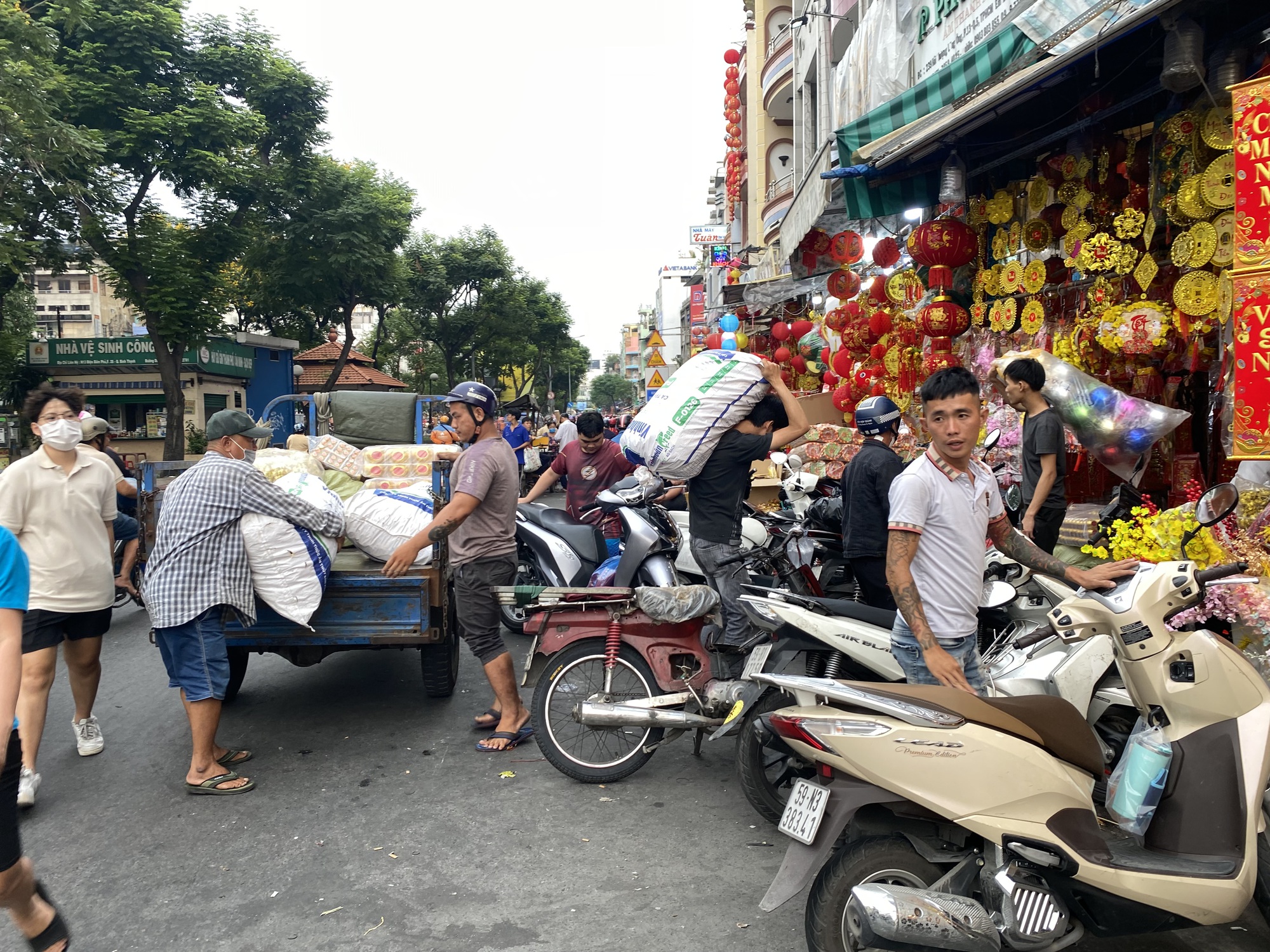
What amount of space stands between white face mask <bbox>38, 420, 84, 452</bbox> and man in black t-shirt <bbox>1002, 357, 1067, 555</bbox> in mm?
5035

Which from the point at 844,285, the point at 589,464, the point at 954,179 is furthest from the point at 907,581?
the point at 844,285

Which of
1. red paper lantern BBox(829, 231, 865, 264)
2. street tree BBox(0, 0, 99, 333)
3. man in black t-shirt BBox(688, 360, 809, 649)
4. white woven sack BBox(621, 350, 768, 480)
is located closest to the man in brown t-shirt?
white woven sack BBox(621, 350, 768, 480)

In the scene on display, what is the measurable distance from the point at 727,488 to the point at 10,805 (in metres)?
3.15

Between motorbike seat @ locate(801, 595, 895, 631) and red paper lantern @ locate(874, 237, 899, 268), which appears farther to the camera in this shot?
red paper lantern @ locate(874, 237, 899, 268)

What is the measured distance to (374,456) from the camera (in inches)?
253

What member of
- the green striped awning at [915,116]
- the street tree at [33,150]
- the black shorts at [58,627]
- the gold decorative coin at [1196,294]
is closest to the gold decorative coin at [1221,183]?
the gold decorative coin at [1196,294]

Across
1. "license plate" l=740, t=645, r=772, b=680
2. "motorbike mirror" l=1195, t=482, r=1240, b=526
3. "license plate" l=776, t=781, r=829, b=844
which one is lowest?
"license plate" l=776, t=781, r=829, b=844

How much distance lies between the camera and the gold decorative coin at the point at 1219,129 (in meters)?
4.99

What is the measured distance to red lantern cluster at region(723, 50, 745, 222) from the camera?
28.8 metres

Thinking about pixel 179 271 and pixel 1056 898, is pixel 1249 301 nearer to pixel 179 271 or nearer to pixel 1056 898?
pixel 1056 898

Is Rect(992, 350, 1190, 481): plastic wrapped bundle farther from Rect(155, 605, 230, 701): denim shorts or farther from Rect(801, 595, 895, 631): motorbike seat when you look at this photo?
Rect(155, 605, 230, 701): denim shorts

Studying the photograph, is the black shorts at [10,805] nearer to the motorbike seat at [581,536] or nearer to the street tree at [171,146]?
the motorbike seat at [581,536]

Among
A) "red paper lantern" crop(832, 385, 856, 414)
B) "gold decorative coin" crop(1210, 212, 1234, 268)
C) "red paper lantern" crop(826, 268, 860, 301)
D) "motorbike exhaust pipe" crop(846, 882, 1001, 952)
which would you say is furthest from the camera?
"red paper lantern" crop(826, 268, 860, 301)

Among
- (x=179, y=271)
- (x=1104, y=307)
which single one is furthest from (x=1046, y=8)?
(x=179, y=271)
